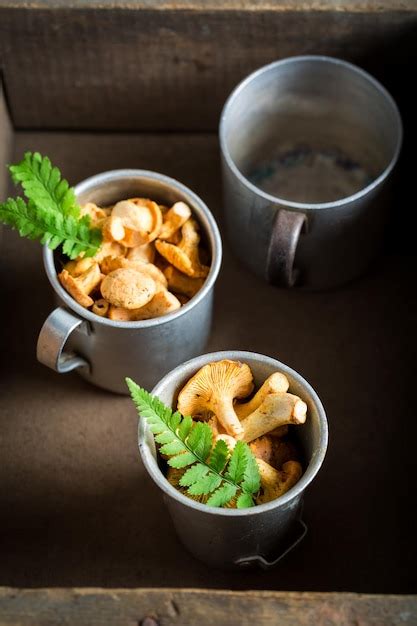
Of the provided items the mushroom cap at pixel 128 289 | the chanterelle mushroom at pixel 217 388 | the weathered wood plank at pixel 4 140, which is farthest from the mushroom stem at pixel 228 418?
the weathered wood plank at pixel 4 140

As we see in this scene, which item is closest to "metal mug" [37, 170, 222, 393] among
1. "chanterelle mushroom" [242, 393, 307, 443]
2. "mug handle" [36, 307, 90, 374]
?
"mug handle" [36, 307, 90, 374]

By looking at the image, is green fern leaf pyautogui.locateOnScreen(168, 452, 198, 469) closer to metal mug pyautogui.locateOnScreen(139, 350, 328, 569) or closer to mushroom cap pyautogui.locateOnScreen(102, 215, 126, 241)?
metal mug pyautogui.locateOnScreen(139, 350, 328, 569)

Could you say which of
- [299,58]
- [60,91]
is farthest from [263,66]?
[60,91]

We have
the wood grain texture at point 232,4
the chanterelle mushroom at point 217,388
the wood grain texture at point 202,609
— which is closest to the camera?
the wood grain texture at point 202,609

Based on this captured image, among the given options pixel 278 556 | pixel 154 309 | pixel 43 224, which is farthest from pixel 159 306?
pixel 278 556

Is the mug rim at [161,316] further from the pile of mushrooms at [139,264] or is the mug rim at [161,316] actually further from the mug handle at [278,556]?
the mug handle at [278,556]

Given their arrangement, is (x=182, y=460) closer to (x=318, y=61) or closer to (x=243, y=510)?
(x=243, y=510)
